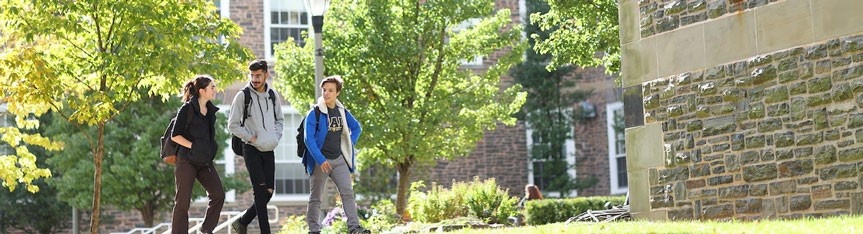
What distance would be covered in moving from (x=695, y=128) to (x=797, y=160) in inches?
48.4

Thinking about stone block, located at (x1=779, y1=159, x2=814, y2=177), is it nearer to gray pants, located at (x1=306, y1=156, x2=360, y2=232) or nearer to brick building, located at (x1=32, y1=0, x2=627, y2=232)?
gray pants, located at (x1=306, y1=156, x2=360, y2=232)

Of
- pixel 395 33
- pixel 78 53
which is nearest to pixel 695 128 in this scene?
pixel 78 53

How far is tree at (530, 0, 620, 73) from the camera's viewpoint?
17.4 metres

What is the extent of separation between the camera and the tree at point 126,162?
24.3 meters

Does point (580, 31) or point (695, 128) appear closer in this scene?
point (695, 128)

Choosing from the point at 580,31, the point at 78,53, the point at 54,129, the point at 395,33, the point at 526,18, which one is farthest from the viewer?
the point at 526,18

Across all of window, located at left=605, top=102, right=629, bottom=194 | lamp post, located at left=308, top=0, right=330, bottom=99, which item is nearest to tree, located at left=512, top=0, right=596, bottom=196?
window, located at left=605, top=102, right=629, bottom=194

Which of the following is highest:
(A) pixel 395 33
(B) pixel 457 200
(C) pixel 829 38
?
(A) pixel 395 33

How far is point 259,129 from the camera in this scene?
36.6ft

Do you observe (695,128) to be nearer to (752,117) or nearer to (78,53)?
(752,117)

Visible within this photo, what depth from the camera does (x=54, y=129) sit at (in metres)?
24.7

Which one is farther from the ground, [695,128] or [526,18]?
[526,18]

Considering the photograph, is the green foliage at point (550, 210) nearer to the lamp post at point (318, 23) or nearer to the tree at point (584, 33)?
the tree at point (584, 33)

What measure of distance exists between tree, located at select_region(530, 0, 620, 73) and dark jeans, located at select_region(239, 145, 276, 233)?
278 inches
